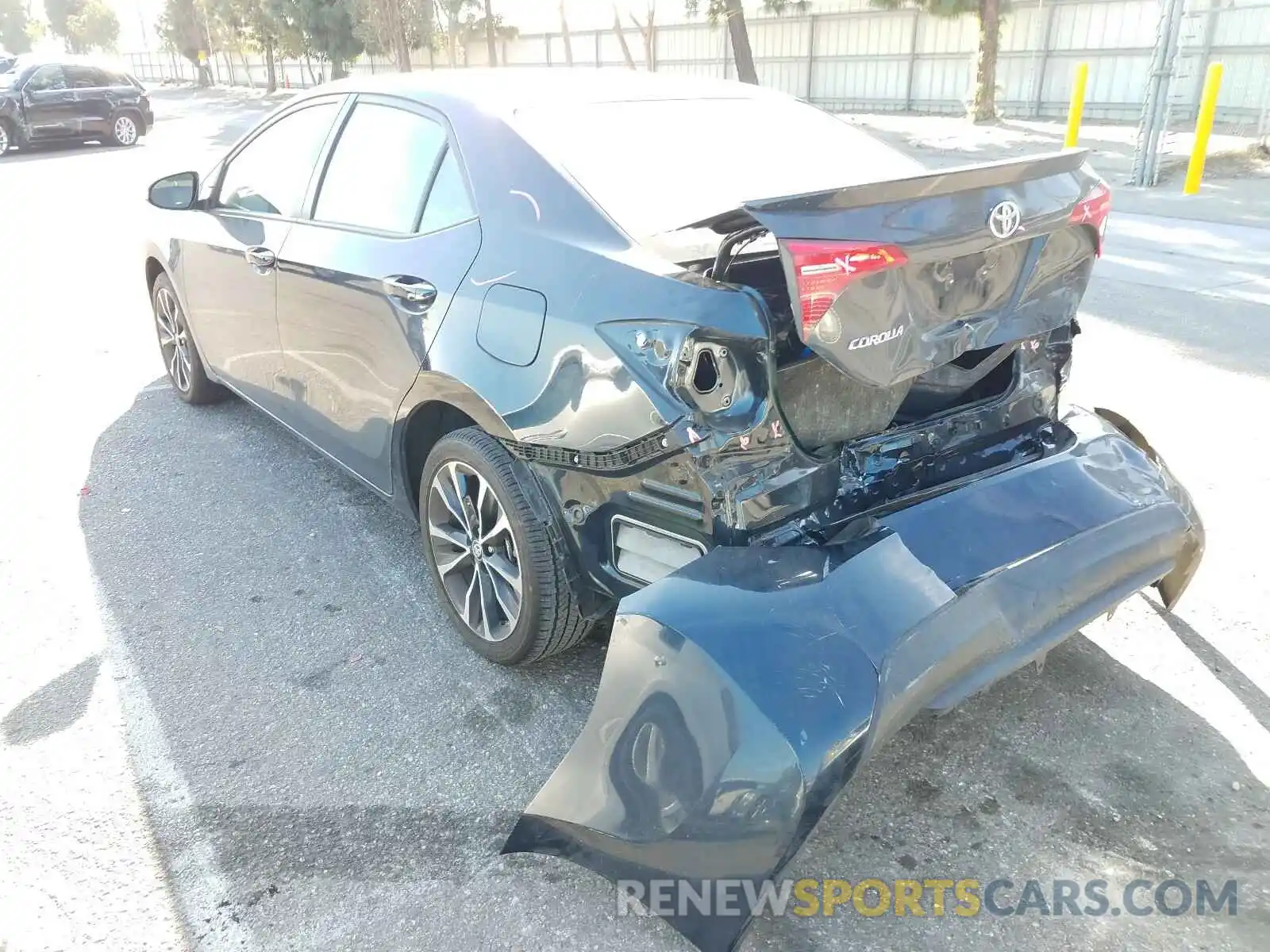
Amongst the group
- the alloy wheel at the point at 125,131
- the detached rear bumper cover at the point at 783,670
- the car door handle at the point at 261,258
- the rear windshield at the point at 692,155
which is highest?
the rear windshield at the point at 692,155

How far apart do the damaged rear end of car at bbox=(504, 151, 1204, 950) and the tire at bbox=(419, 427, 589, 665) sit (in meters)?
0.32

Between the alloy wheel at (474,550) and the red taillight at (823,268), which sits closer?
the red taillight at (823,268)

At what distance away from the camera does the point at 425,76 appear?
3434mm

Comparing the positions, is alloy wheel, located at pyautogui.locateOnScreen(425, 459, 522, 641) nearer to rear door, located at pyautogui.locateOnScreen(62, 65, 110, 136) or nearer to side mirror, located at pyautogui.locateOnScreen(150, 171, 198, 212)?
side mirror, located at pyautogui.locateOnScreen(150, 171, 198, 212)

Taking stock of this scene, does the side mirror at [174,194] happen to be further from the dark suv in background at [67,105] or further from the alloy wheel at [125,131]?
the alloy wheel at [125,131]

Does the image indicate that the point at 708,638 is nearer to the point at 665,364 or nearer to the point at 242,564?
the point at 665,364

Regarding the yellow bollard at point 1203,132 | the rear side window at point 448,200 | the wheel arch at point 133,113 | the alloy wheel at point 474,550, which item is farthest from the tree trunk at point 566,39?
the alloy wheel at point 474,550

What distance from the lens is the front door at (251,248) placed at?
12.6 feet

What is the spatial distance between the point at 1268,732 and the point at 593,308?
7.25ft

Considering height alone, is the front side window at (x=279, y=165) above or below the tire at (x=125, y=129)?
above

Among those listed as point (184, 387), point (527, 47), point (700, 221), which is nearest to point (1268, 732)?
point (700, 221)

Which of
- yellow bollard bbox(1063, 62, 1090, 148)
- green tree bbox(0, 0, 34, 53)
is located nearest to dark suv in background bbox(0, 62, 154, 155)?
yellow bollard bbox(1063, 62, 1090, 148)

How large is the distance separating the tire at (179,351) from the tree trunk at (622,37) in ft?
86.7

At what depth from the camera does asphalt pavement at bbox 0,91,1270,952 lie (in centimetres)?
221
